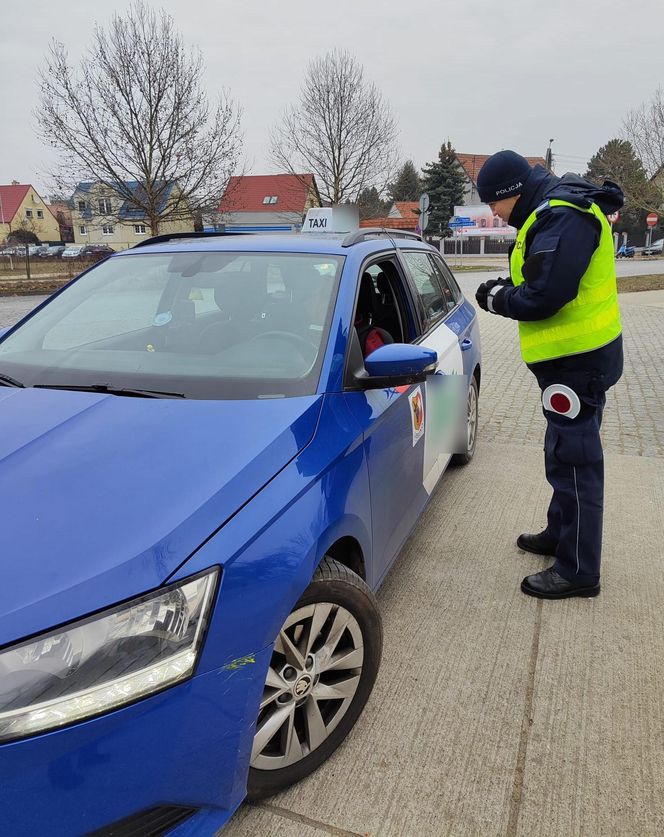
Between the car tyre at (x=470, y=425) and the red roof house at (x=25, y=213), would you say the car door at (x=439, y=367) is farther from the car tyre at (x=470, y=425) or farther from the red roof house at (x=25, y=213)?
the red roof house at (x=25, y=213)

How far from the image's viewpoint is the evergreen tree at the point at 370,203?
32.4m

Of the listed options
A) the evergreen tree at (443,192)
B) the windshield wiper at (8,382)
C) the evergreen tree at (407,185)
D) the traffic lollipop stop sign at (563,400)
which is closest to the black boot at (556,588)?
the traffic lollipop stop sign at (563,400)

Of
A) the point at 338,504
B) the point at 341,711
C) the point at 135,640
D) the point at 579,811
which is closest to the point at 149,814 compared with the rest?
the point at 135,640

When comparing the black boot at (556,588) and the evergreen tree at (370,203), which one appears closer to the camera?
the black boot at (556,588)

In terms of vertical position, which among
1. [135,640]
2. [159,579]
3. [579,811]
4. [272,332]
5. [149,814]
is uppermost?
[272,332]

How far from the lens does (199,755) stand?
1.48 m

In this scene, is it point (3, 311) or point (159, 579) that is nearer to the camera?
point (159, 579)

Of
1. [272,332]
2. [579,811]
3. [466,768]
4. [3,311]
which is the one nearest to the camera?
[579,811]

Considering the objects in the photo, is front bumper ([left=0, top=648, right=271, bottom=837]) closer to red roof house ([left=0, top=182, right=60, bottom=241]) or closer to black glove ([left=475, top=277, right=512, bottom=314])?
black glove ([left=475, top=277, right=512, bottom=314])

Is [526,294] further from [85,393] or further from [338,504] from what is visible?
[85,393]

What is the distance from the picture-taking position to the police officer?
2.66 metres

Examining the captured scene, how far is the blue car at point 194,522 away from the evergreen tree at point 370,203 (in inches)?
1222

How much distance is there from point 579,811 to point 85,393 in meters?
2.08

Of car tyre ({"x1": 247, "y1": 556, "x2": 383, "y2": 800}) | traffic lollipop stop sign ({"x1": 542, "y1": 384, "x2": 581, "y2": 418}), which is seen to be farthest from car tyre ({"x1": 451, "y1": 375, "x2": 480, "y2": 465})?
car tyre ({"x1": 247, "y1": 556, "x2": 383, "y2": 800})
